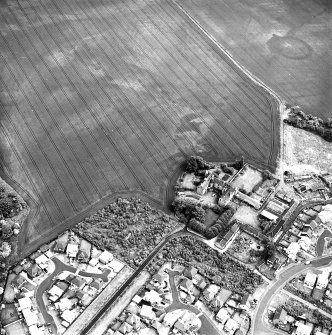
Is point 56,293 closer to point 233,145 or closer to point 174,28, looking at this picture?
point 233,145

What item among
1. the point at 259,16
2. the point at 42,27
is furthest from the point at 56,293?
the point at 259,16

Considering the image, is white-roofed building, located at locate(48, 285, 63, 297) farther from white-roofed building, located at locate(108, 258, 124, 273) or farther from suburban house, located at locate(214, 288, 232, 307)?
suburban house, located at locate(214, 288, 232, 307)

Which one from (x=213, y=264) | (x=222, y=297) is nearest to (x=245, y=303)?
(x=222, y=297)

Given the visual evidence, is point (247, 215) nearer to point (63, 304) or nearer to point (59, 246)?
point (59, 246)

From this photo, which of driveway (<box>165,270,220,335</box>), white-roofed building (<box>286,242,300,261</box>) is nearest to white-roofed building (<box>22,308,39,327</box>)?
driveway (<box>165,270,220,335</box>)

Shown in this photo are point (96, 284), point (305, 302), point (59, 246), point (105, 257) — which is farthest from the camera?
point (59, 246)

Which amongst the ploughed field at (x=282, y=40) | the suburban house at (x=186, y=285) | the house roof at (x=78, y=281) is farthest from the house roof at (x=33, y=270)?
the ploughed field at (x=282, y=40)
